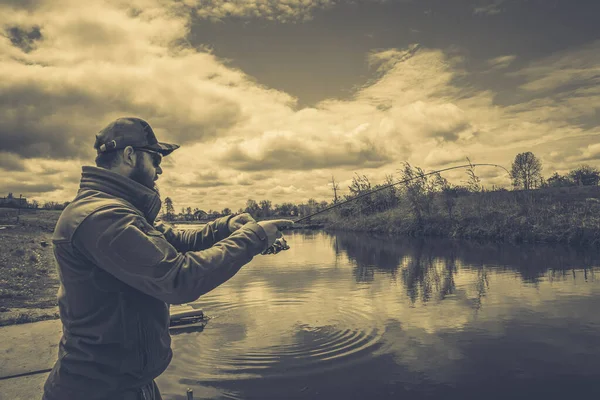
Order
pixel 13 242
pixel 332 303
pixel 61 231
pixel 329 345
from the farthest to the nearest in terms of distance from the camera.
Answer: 1. pixel 13 242
2. pixel 332 303
3. pixel 329 345
4. pixel 61 231

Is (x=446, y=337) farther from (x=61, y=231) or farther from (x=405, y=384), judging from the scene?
(x=61, y=231)

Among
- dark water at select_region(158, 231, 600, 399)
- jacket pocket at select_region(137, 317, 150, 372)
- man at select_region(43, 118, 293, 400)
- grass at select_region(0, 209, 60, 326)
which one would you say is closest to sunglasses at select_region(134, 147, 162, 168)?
man at select_region(43, 118, 293, 400)

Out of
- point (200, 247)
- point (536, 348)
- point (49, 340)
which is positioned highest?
point (200, 247)

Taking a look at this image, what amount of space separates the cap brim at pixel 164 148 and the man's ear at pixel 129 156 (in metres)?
0.09

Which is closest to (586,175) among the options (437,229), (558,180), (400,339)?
(558,180)

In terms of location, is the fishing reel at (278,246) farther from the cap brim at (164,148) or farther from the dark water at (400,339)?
the dark water at (400,339)

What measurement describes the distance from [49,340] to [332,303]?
7.90m

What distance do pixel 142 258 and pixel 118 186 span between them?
591 mm

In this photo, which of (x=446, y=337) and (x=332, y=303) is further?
(x=332, y=303)

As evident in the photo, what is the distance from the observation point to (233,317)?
37.8 ft

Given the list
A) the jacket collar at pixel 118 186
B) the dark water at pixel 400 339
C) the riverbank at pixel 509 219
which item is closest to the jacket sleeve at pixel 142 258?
the jacket collar at pixel 118 186

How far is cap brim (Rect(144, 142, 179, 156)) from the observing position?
2.62 metres

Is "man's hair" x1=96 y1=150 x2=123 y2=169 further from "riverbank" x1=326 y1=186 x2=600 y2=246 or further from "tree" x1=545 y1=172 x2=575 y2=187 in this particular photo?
"tree" x1=545 y1=172 x2=575 y2=187

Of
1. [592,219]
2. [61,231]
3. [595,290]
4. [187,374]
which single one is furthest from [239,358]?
[592,219]
